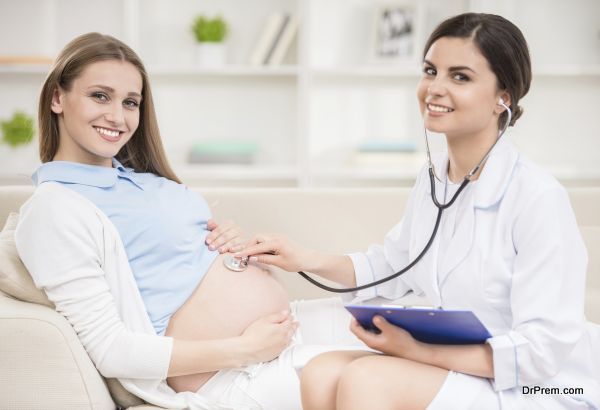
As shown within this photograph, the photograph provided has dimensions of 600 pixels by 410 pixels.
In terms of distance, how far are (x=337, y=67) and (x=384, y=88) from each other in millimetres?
309

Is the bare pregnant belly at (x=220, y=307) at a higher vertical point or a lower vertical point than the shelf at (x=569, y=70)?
lower

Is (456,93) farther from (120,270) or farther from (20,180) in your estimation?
(20,180)

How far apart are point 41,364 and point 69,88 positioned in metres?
0.56

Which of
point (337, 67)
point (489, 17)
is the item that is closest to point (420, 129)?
point (337, 67)

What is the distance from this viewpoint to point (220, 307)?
1.52m

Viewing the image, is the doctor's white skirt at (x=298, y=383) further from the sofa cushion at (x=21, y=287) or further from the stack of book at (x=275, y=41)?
the stack of book at (x=275, y=41)

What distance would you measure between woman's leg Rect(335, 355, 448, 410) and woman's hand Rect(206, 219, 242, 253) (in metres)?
0.49

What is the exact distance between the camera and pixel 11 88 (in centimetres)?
362

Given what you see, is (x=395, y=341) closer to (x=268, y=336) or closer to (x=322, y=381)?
(x=322, y=381)

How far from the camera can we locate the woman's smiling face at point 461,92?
4.45 ft

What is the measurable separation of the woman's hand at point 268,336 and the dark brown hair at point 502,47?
59 cm

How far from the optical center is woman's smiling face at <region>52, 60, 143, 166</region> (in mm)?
1541

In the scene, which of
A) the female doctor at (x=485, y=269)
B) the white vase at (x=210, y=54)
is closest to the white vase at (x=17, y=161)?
the white vase at (x=210, y=54)

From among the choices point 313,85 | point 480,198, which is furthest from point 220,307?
point 313,85
